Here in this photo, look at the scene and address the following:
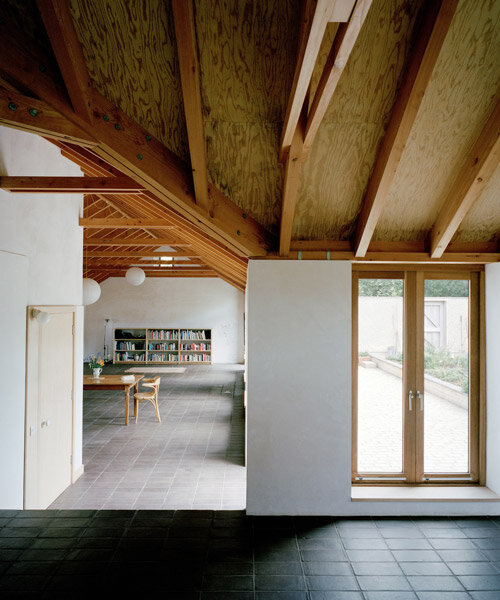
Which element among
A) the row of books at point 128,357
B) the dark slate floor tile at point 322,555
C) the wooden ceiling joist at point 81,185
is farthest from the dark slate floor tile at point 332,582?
the row of books at point 128,357

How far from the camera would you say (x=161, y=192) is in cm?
325

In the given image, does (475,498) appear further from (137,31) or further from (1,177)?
(1,177)

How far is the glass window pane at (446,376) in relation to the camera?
4.21m

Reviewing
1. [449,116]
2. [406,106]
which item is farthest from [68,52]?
[449,116]

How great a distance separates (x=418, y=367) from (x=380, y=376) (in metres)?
0.40

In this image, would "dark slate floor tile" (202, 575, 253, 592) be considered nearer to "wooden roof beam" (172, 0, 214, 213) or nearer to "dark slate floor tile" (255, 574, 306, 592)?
"dark slate floor tile" (255, 574, 306, 592)

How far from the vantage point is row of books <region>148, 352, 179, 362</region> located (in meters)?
15.2

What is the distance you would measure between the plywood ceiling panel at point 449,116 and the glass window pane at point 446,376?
93cm

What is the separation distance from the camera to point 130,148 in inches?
115

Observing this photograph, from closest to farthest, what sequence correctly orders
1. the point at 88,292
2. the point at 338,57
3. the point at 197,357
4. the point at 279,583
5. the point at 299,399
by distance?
the point at 338,57
the point at 279,583
the point at 299,399
the point at 88,292
the point at 197,357

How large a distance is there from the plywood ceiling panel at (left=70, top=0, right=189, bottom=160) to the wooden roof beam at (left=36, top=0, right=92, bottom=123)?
0.38 feet

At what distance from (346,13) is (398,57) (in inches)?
41.3

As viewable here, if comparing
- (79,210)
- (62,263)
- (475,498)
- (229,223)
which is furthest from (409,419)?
(79,210)

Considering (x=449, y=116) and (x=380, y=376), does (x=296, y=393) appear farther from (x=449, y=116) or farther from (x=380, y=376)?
(x=449, y=116)
